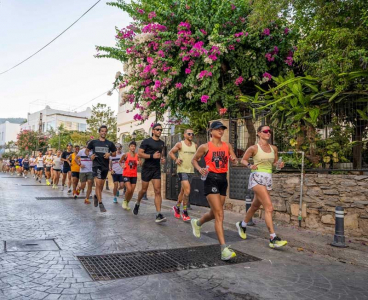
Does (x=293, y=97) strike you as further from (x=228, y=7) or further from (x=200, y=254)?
(x=200, y=254)

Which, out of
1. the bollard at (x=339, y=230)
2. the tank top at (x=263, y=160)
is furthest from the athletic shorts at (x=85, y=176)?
the bollard at (x=339, y=230)

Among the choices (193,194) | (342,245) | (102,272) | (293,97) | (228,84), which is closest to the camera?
(102,272)

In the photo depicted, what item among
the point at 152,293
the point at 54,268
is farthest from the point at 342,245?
the point at 54,268

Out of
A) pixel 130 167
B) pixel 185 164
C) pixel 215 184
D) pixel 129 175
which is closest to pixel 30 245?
pixel 215 184

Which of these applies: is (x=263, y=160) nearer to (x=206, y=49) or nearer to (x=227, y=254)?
(x=227, y=254)

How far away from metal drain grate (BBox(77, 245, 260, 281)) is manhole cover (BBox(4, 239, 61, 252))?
29.7 inches

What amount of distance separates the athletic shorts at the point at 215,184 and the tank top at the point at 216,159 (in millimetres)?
76

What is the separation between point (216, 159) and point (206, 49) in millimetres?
4649

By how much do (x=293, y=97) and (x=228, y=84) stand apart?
2540 millimetres

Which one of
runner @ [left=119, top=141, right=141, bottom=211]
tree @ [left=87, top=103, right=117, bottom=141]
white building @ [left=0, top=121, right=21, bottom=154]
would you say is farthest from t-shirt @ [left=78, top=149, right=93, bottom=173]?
A: white building @ [left=0, top=121, right=21, bottom=154]

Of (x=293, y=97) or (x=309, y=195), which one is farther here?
(x=293, y=97)

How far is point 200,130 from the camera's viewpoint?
1134 centimetres

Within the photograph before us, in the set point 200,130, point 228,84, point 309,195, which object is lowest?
point 309,195

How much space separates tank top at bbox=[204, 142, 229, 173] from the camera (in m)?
4.98
